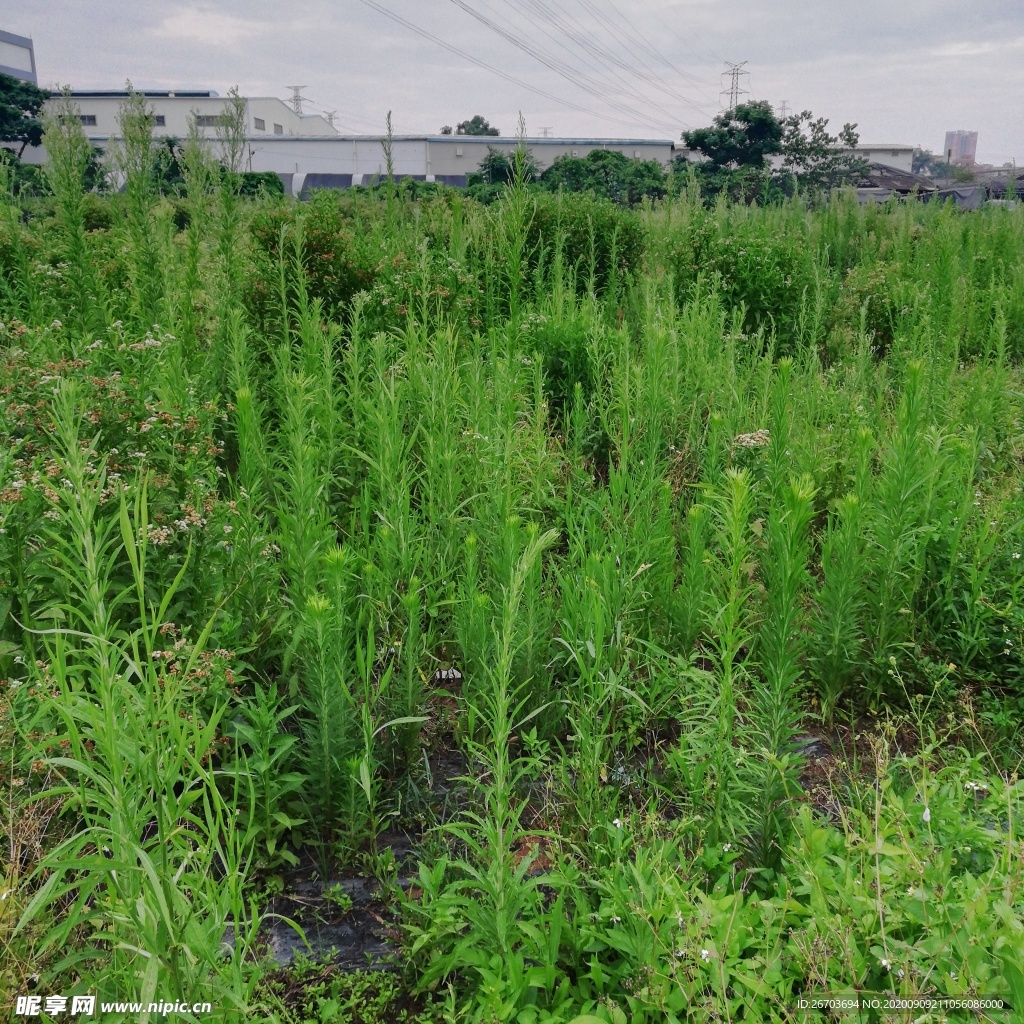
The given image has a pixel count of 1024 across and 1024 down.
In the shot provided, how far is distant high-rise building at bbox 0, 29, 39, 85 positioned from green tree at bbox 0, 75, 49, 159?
23.2 m

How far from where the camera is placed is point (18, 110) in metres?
44.7

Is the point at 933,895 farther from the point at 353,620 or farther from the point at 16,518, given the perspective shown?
the point at 16,518

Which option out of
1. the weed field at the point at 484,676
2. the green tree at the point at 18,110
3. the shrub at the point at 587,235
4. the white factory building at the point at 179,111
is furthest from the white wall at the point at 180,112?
the weed field at the point at 484,676

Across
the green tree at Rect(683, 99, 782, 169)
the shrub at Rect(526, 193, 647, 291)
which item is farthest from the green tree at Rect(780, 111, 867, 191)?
the shrub at Rect(526, 193, 647, 291)

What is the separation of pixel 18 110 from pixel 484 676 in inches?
2200

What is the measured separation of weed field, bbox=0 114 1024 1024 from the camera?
5.18 ft

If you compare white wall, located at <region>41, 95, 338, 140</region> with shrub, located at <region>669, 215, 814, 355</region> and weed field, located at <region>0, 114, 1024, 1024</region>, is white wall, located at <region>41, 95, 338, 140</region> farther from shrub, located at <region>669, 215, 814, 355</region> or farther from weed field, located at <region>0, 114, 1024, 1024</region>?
weed field, located at <region>0, 114, 1024, 1024</region>

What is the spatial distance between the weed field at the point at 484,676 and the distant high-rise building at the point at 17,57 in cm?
7893

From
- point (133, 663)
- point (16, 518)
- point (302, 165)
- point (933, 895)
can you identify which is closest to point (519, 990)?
point (933, 895)

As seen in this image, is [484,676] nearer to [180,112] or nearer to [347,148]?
[347,148]

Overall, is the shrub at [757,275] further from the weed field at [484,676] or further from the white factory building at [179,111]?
the white factory building at [179,111]

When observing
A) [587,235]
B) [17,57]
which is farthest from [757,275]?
[17,57]

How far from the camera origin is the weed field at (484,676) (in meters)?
1.58

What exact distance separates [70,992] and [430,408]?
2612 millimetres
